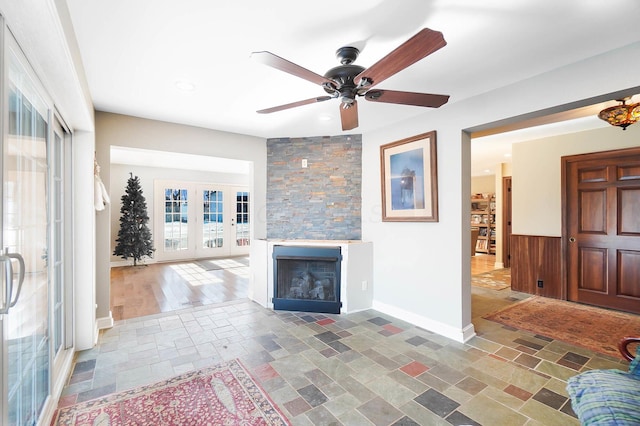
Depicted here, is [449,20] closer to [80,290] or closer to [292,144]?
[292,144]

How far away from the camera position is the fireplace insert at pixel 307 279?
3.62m

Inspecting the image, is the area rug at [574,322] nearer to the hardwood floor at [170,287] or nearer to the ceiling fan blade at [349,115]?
the ceiling fan blade at [349,115]

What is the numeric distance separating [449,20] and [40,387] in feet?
10.4

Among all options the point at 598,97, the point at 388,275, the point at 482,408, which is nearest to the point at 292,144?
the point at 388,275

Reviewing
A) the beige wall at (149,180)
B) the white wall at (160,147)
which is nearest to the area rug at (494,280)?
the white wall at (160,147)

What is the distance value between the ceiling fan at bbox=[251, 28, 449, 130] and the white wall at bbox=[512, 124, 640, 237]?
3.37 m

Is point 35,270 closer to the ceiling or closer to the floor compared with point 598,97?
closer to the floor

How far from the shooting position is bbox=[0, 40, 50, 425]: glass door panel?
119 cm

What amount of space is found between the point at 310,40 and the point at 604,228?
4.48 meters

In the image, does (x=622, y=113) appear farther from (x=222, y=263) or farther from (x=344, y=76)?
(x=222, y=263)

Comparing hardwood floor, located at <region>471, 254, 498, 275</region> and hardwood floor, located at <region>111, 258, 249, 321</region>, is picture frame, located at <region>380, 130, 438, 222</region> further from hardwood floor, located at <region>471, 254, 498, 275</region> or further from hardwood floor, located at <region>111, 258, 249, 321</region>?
hardwood floor, located at <region>471, 254, 498, 275</region>

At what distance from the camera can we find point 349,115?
231 cm

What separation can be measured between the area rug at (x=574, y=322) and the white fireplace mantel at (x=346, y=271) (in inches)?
57.6

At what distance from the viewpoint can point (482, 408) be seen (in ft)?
6.09
